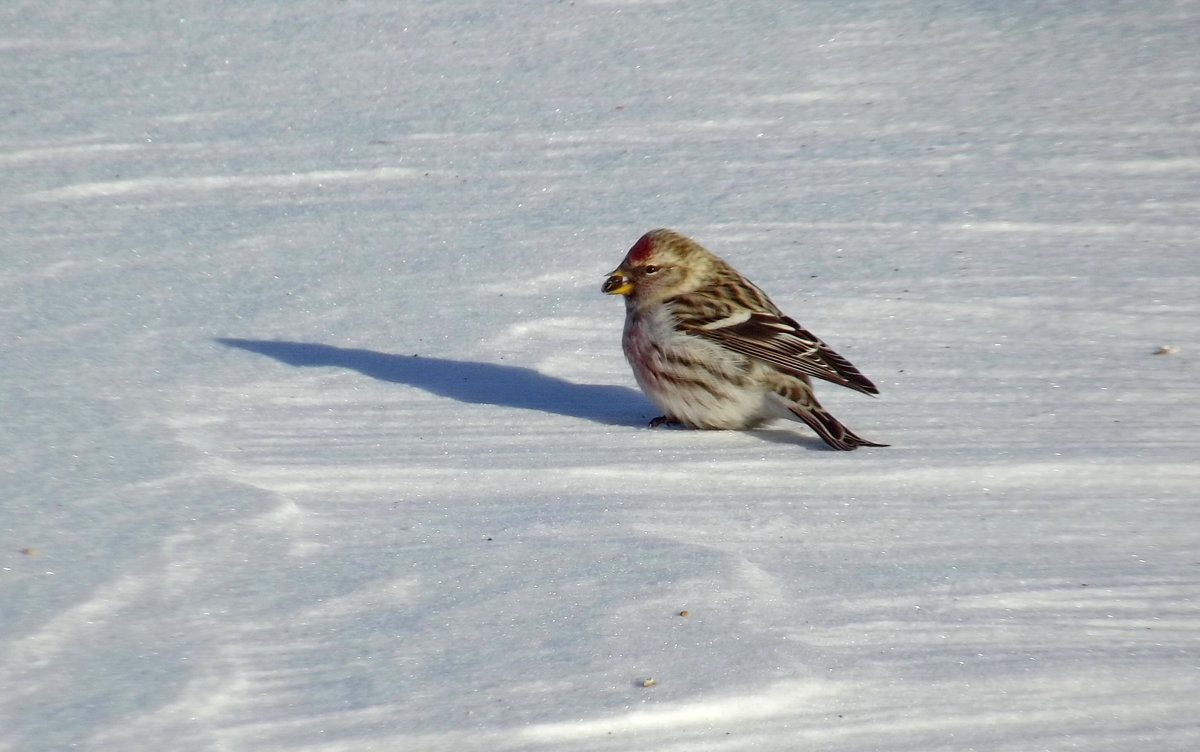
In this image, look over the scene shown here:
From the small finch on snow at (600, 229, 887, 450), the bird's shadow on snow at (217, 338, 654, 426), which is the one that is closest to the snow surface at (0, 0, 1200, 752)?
the bird's shadow on snow at (217, 338, 654, 426)

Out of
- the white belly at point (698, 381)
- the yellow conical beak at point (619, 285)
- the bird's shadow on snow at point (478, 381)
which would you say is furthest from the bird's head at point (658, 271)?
the bird's shadow on snow at point (478, 381)

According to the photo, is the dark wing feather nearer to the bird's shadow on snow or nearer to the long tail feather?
the long tail feather

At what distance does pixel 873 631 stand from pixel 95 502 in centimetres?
190

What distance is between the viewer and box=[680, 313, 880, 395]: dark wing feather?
425 cm

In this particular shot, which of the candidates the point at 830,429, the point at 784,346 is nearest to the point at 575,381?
the point at 784,346

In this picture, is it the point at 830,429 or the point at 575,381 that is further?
the point at 575,381

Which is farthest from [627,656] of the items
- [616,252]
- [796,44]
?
[796,44]

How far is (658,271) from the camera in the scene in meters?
4.71

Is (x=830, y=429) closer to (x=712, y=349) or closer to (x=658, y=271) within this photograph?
(x=712, y=349)

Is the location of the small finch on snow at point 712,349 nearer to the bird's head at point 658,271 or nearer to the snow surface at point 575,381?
the bird's head at point 658,271

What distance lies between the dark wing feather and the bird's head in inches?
7.5

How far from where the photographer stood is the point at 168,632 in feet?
9.67

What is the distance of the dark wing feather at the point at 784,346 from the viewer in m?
4.25

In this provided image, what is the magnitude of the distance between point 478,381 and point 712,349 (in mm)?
766
